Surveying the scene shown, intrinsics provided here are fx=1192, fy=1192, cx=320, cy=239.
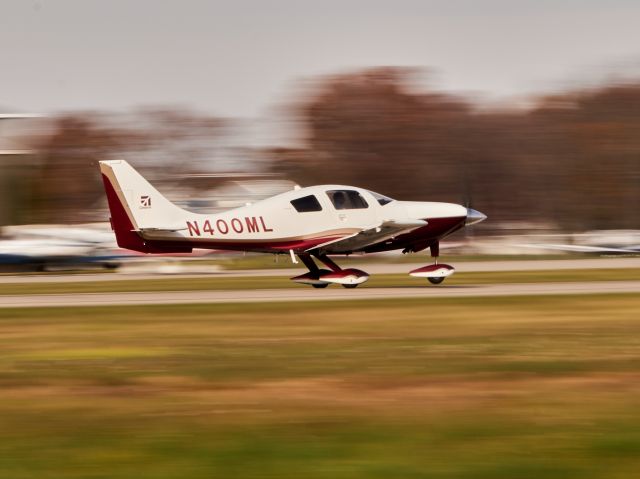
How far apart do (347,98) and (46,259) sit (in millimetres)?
64796

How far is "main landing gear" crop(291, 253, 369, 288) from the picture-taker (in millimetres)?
30562

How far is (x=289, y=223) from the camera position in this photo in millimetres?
30859

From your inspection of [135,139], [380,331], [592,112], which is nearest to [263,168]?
[135,139]

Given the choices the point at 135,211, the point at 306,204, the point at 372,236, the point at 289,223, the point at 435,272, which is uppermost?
the point at 135,211

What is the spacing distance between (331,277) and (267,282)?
15.7ft

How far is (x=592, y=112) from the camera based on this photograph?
350ft

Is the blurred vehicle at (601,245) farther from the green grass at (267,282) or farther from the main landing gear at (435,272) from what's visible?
the main landing gear at (435,272)

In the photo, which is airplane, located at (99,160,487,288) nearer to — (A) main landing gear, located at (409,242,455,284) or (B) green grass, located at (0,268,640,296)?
(A) main landing gear, located at (409,242,455,284)

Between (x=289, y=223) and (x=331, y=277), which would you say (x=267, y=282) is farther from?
(x=331, y=277)

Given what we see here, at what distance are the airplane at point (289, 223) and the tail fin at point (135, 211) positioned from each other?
0.08ft

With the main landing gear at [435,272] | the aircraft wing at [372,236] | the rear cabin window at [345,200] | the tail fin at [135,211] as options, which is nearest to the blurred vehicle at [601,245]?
the main landing gear at [435,272]

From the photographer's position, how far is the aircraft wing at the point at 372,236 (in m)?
30.5

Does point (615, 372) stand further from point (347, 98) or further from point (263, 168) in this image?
point (347, 98)

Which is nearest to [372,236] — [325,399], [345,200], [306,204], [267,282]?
[345,200]
